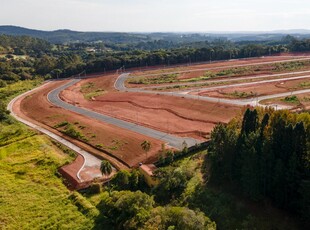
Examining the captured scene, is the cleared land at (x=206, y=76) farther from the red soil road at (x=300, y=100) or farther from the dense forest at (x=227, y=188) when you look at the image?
the dense forest at (x=227, y=188)

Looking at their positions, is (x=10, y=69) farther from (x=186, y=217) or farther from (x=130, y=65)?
(x=186, y=217)

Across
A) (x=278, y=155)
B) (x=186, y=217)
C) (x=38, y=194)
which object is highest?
A: (x=278, y=155)

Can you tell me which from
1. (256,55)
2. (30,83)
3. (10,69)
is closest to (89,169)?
(30,83)

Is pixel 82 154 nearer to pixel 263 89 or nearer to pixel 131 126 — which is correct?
pixel 131 126

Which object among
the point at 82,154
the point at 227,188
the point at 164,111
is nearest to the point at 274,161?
the point at 227,188

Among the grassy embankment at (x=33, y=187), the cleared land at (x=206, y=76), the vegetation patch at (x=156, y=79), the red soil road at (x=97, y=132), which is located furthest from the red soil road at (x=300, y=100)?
the grassy embankment at (x=33, y=187)

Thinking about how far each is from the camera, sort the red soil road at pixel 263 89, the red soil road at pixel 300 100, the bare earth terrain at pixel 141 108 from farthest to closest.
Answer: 1. the red soil road at pixel 263 89
2. the red soil road at pixel 300 100
3. the bare earth terrain at pixel 141 108
